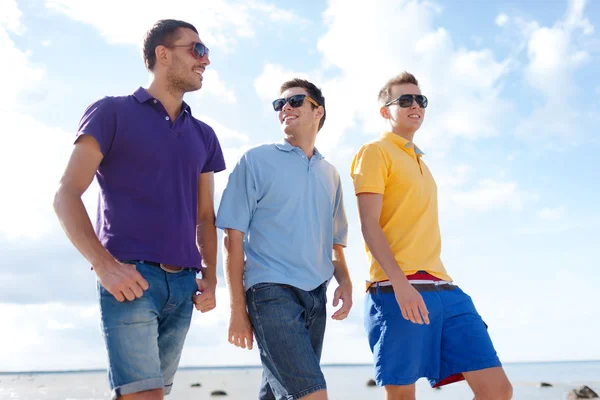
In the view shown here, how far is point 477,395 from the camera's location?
423cm

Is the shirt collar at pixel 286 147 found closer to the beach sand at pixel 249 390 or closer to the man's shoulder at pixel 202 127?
the man's shoulder at pixel 202 127

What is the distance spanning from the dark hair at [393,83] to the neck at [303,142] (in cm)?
85

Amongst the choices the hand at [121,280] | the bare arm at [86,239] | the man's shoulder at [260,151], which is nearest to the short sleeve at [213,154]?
the man's shoulder at [260,151]

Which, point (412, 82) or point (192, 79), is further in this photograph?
point (412, 82)

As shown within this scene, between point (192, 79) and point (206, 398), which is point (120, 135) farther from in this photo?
point (206, 398)

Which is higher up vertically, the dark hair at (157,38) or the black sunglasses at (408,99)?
the dark hair at (157,38)

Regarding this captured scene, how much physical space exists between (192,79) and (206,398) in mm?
22306

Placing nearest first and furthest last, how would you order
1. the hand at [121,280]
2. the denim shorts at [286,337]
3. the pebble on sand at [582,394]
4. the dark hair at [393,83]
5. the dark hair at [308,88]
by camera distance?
the hand at [121,280] < the denim shorts at [286,337] < the dark hair at [308,88] < the dark hair at [393,83] < the pebble on sand at [582,394]

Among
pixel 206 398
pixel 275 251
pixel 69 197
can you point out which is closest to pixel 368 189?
pixel 275 251

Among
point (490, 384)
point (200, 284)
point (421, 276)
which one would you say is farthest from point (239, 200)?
point (490, 384)

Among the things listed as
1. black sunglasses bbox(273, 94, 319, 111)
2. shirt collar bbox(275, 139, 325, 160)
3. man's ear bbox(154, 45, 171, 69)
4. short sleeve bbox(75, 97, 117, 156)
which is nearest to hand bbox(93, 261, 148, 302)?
short sleeve bbox(75, 97, 117, 156)

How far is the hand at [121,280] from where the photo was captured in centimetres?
321

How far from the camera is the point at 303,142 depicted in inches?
183

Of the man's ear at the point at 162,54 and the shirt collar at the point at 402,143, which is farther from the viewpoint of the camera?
the shirt collar at the point at 402,143
